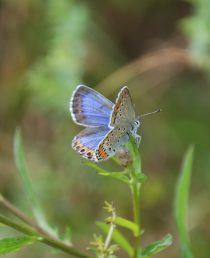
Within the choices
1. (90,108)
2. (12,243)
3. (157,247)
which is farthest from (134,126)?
(12,243)

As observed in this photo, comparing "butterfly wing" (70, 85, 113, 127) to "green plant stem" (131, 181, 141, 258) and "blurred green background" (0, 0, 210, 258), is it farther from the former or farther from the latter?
"blurred green background" (0, 0, 210, 258)

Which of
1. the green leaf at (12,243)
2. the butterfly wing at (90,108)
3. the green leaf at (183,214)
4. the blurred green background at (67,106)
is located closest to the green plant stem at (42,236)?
the green leaf at (12,243)

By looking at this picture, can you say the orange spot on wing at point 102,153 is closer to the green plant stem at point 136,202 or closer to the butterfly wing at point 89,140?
the butterfly wing at point 89,140

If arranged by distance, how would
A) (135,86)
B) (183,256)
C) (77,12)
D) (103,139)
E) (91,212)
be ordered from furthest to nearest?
(135,86) < (77,12) < (91,212) < (183,256) < (103,139)

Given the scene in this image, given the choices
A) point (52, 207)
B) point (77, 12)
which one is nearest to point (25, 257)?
point (52, 207)

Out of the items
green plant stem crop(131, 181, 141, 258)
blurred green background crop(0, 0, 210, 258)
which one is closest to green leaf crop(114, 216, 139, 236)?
green plant stem crop(131, 181, 141, 258)

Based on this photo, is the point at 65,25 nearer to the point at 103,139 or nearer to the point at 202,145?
the point at 202,145
